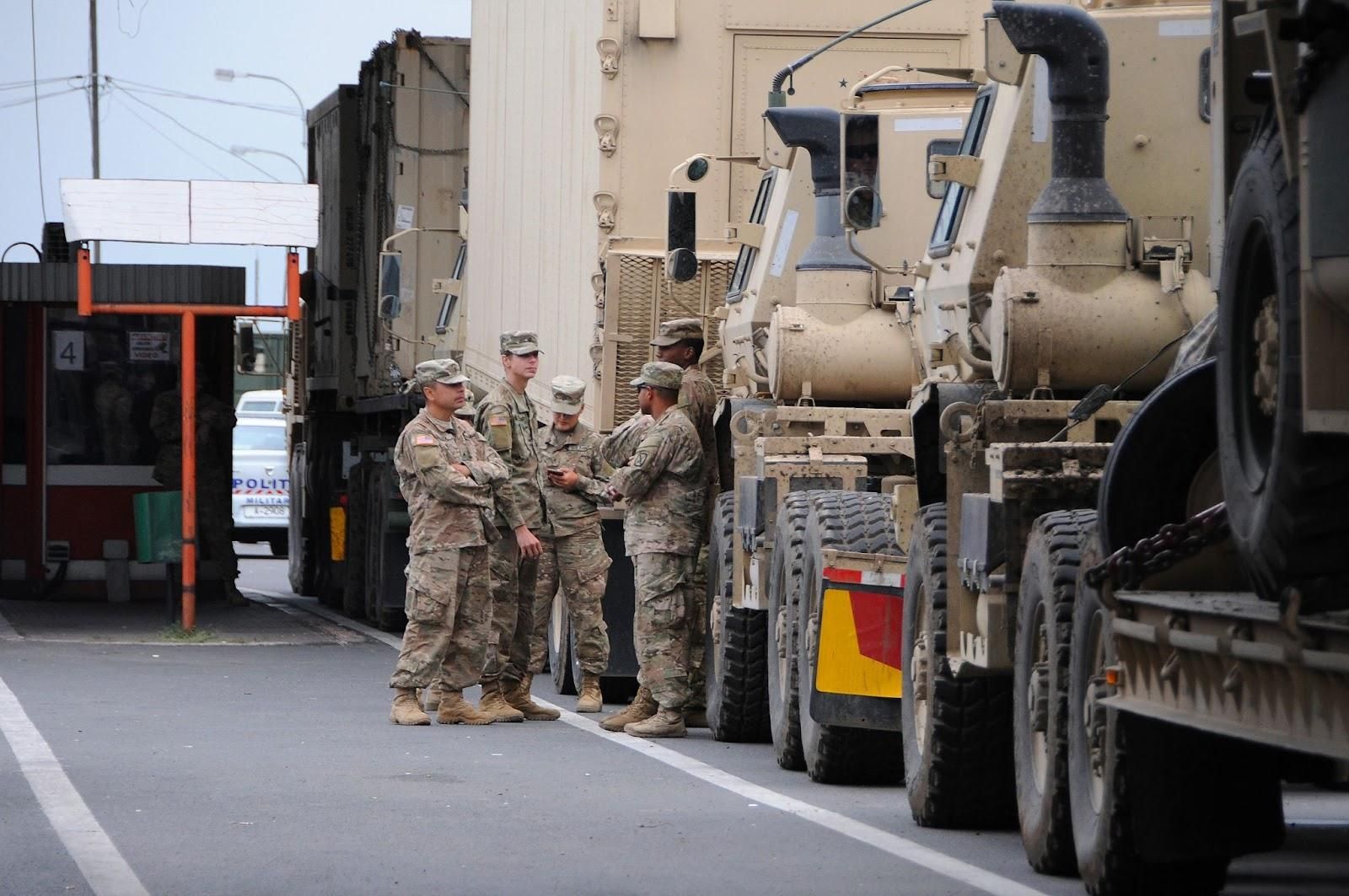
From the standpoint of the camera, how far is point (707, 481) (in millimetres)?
13430

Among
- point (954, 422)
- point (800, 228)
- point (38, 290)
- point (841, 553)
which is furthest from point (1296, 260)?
point (38, 290)

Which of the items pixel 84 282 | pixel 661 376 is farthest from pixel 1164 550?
pixel 84 282

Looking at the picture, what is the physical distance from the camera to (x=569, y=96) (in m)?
15.9

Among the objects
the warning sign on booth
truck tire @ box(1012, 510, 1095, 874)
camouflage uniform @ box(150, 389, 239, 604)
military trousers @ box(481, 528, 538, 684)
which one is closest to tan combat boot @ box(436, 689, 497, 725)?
military trousers @ box(481, 528, 538, 684)

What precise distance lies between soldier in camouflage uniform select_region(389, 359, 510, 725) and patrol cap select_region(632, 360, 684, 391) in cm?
85

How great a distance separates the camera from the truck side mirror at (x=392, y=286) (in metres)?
22.2

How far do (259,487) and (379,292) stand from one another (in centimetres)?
1027

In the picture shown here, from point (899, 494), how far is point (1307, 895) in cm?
280

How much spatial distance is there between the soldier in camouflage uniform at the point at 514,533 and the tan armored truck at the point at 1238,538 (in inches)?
243

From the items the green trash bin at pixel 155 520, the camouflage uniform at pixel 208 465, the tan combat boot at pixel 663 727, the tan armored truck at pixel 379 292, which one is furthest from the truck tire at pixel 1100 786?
the camouflage uniform at pixel 208 465

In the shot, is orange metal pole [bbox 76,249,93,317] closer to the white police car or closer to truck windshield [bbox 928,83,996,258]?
truck windshield [bbox 928,83,996,258]

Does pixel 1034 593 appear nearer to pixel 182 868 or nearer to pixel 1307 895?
pixel 1307 895

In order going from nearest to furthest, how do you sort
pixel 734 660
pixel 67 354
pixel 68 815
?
1. pixel 68 815
2. pixel 734 660
3. pixel 67 354

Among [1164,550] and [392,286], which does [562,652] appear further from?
[1164,550]
